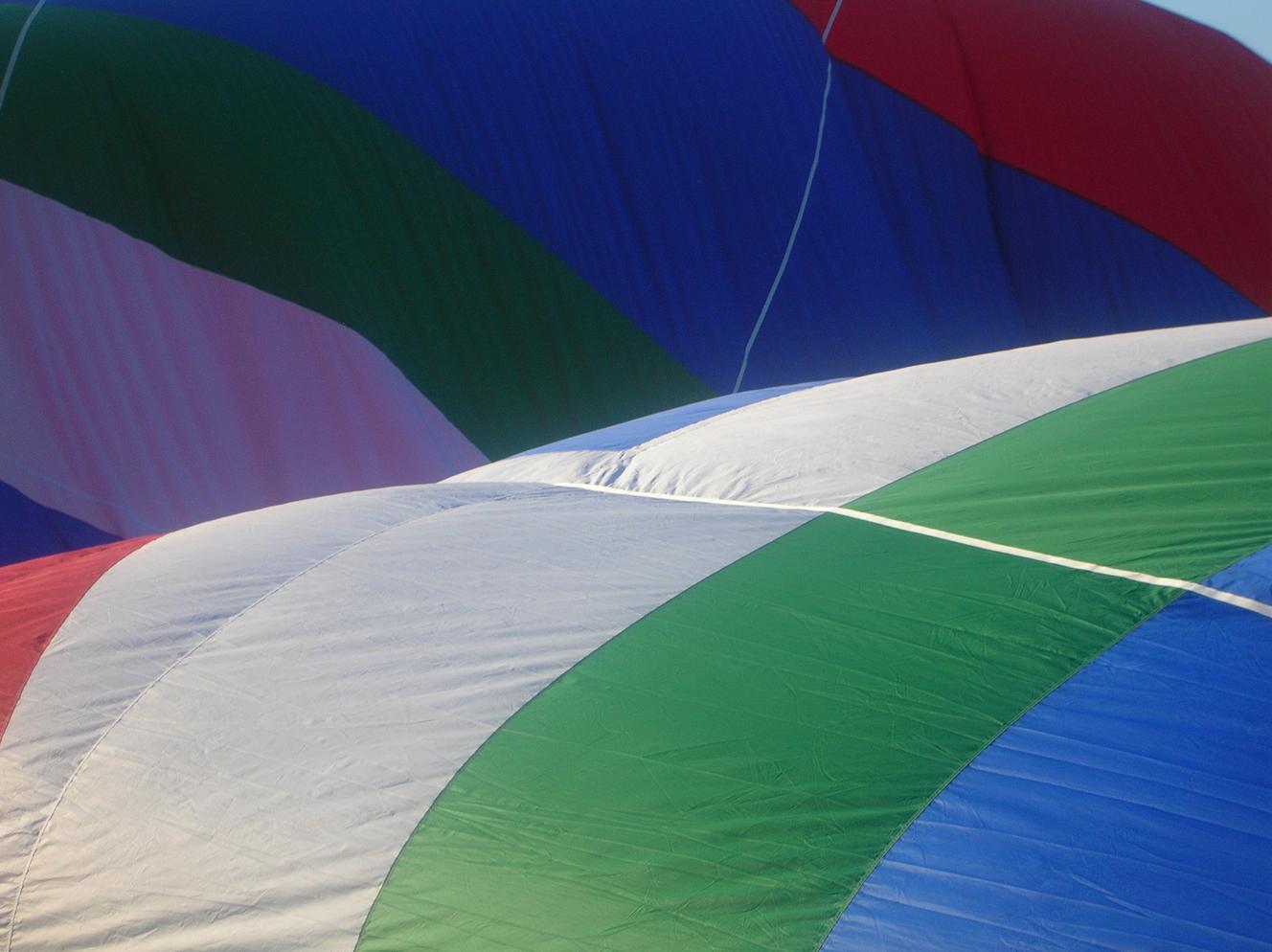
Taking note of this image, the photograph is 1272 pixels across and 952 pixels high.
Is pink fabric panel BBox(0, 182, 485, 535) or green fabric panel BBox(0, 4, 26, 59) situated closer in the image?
pink fabric panel BBox(0, 182, 485, 535)

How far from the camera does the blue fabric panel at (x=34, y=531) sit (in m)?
2.66

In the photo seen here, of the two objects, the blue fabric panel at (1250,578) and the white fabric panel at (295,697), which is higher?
the blue fabric panel at (1250,578)

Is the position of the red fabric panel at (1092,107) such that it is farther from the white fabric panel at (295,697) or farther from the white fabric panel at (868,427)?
the white fabric panel at (295,697)

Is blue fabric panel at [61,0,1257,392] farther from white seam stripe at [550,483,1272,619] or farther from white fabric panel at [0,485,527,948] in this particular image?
white seam stripe at [550,483,1272,619]

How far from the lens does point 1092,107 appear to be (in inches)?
176

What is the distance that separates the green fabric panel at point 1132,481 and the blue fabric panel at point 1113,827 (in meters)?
0.14

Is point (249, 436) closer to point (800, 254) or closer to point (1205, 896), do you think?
point (800, 254)

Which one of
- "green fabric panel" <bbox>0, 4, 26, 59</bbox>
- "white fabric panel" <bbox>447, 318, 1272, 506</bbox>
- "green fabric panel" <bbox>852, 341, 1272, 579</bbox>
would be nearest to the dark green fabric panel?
"green fabric panel" <bbox>0, 4, 26, 59</bbox>

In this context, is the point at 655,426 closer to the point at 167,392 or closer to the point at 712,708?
the point at 712,708

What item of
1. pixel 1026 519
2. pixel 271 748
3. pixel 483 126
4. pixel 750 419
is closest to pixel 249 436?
pixel 483 126

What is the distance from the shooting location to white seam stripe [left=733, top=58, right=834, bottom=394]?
3708 millimetres

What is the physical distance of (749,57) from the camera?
161 inches

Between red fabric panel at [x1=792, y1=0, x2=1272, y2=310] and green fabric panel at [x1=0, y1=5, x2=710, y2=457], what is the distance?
1.46 metres

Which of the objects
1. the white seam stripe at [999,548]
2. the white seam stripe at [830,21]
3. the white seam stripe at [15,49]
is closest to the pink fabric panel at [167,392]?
the white seam stripe at [15,49]
